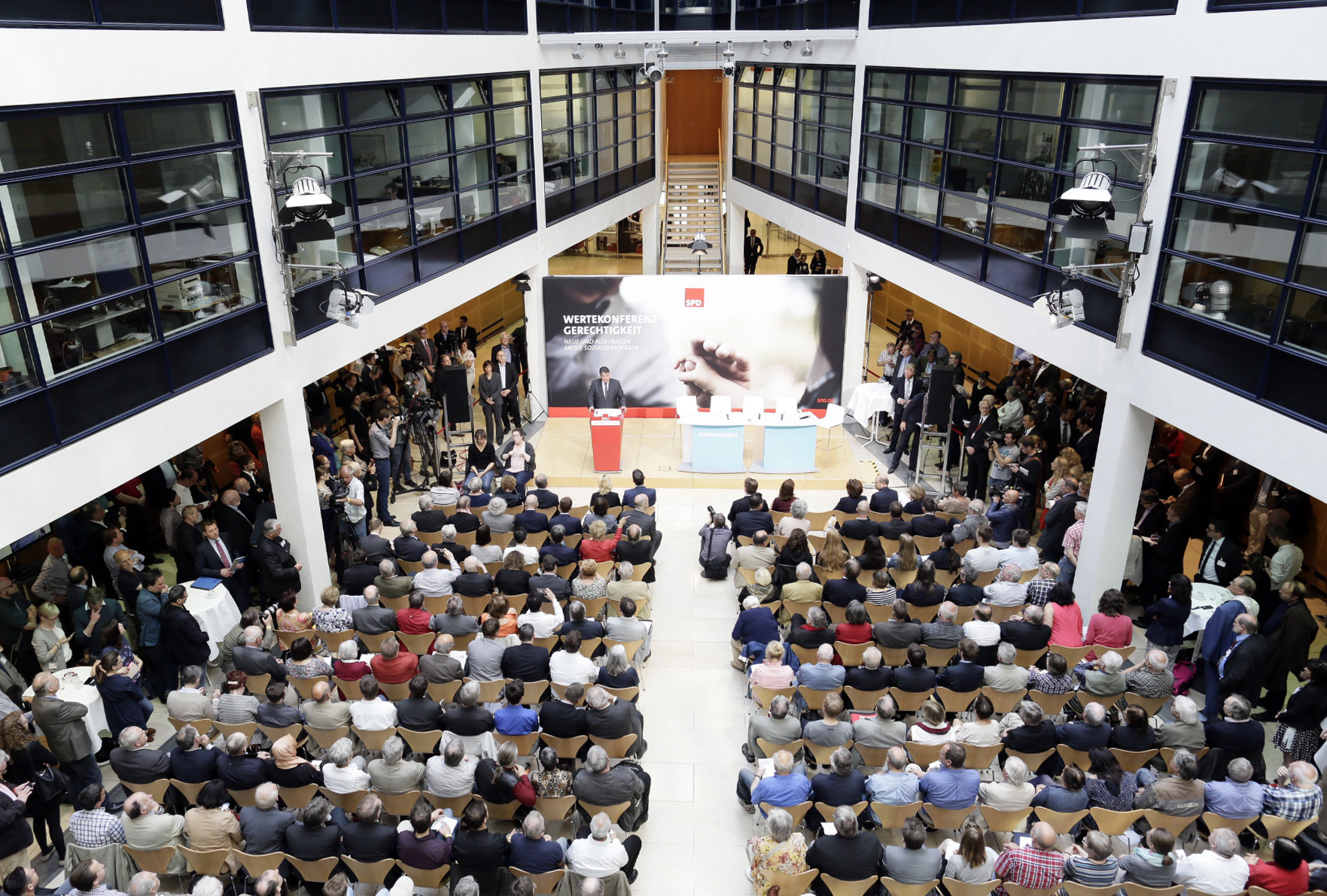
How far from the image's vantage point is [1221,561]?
967 cm

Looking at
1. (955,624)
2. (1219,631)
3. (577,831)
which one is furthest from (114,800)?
(1219,631)

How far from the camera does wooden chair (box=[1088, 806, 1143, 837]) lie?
6.37 m

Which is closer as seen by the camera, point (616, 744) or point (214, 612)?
point (616, 744)

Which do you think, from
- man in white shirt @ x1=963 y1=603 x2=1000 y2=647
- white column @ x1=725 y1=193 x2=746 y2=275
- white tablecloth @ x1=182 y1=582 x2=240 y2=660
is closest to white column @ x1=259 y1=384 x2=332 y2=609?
white tablecloth @ x1=182 y1=582 x2=240 y2=660

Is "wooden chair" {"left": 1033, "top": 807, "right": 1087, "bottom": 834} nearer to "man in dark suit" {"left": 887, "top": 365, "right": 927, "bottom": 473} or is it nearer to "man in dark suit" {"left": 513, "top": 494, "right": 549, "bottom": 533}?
"man in dark suit" {"left": 513, "top": 494, "right": 549, "bottom": 533}

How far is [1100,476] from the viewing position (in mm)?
10016

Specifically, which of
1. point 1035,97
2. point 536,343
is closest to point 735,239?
point 536,343

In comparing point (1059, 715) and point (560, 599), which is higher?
point (560, 599)

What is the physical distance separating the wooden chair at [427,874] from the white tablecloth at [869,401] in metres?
11.0

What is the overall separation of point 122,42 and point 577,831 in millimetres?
7511

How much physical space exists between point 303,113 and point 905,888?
9.80 m

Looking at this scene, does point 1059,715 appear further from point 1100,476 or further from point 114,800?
point 114,800

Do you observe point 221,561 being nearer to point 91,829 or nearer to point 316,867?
point 91,829

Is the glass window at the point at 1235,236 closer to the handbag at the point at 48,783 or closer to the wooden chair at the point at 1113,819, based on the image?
the wooden chair at the point at 1113,819
